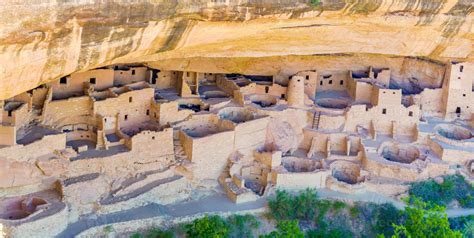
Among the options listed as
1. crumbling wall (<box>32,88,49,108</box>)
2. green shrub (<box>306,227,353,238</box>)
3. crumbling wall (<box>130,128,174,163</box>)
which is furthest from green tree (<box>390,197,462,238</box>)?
crumbling wall (<box>32,88,49,108</box>)

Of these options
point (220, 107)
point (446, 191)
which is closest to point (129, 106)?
point (220, 107)

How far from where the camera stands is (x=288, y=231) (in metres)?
11.4

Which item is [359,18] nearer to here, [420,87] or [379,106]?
[379,106]

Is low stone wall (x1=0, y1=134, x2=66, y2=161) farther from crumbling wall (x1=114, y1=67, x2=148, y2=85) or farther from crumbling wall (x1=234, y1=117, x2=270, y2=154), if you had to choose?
crumbling wall (x1=234, y1=117, x2=270, y2=154)

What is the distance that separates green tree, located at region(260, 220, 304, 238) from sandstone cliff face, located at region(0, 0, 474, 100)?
114 inches

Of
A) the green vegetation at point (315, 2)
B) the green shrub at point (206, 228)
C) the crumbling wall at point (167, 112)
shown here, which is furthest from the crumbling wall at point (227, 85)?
the green vegetation at point (315, 2)

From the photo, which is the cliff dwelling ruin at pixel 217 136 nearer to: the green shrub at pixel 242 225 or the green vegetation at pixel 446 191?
the green vegetation at pixel 446 191

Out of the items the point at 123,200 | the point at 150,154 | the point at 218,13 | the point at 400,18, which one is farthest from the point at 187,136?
the point at 400,18

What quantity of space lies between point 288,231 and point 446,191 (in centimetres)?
353

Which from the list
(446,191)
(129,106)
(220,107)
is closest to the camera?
(129,106)

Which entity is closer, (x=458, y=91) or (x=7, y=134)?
(x=7, y=134)

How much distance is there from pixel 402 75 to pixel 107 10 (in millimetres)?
8617

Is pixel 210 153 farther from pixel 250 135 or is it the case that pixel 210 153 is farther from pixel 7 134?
pixel 7 134

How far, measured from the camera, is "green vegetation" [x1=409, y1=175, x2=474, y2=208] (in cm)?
1311
